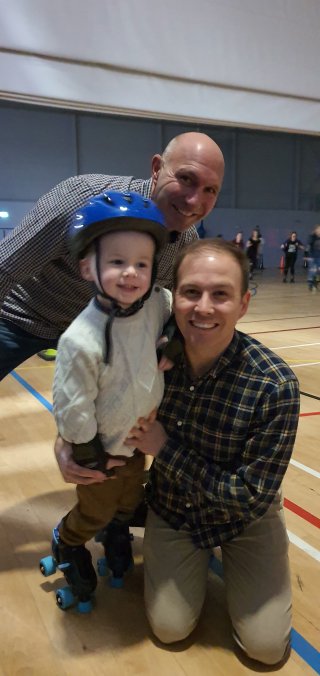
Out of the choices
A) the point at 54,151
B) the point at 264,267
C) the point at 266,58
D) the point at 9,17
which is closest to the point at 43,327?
the point at 9,17

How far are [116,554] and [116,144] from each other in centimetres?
1621

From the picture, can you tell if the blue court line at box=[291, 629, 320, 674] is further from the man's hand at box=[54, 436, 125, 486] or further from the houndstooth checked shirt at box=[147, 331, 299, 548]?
the man's hand at box=[54, 436, 125, 486]

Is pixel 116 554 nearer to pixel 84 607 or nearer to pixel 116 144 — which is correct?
pixel 84 607

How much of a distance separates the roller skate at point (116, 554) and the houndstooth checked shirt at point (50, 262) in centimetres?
86

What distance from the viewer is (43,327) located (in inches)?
88.9

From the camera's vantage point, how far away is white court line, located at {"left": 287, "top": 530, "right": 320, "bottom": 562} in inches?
82.1

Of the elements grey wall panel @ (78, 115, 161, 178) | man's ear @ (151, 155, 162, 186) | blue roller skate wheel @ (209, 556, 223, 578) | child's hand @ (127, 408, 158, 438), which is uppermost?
grey wall panel @ (78, 115, 161, 178)

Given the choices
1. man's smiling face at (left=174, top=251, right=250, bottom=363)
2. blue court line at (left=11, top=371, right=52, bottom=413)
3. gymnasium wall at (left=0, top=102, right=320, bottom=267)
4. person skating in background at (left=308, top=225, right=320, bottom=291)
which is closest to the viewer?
man's smiling face at (left=174, top=251, right=250, bottom=363)

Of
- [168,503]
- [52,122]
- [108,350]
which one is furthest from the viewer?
[52,122]

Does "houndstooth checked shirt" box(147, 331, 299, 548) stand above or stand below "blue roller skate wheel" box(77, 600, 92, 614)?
above

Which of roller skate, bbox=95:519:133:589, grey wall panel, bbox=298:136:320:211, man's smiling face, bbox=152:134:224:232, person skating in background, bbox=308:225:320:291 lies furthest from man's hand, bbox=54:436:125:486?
grey wall panel, bbox=298:136:320:211

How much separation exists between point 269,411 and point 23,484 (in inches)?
64.7

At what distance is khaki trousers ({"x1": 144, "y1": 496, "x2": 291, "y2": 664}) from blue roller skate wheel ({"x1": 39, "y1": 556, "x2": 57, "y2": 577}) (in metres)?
0.40

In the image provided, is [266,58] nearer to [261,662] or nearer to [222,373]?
[222,373]
